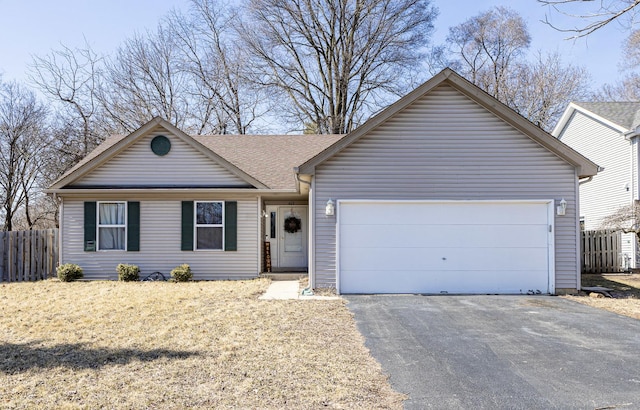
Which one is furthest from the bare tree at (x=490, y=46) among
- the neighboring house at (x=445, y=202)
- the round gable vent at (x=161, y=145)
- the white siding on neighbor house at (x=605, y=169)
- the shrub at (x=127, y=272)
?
the shrub at (x=127, y=272)

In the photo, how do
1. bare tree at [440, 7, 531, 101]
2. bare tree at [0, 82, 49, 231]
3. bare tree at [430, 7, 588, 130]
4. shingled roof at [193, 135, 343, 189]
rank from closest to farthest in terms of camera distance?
1. shingled roof at [193, 135, 343, 189]
2. bare tree at [0, 82, 49, 231]
3. bare tree at [430, 7, 588, 130]
4. bare tree at [440, 7, 531, 101]

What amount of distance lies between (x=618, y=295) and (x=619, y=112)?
10271 mm

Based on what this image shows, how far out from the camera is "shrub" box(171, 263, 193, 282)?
1328cm

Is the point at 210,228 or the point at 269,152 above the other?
the point at 269,152

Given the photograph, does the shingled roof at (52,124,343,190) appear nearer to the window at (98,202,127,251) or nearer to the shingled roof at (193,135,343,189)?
the shingled roof at (193,135,343,189)

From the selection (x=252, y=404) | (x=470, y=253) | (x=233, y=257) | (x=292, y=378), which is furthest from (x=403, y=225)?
(x=252, y=404)

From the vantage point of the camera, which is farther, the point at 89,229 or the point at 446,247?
the point at 89,229

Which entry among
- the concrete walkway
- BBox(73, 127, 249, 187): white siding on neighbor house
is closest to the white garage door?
the concrete walkway

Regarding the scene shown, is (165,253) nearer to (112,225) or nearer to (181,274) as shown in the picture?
(181,274)

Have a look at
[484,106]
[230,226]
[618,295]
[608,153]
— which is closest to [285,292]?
[230,226]

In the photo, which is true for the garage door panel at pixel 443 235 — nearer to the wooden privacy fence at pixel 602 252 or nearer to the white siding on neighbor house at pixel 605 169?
the wooden privacy fence at pixel 602 252

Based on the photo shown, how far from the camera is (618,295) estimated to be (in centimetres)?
1110

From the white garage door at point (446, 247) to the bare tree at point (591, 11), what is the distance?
4153 millimetres

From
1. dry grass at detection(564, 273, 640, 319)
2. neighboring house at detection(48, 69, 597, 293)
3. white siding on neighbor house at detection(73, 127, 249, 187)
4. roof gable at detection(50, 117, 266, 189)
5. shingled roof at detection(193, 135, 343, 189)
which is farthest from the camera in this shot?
shingled roof at detection(193, 135, 343, 189)
